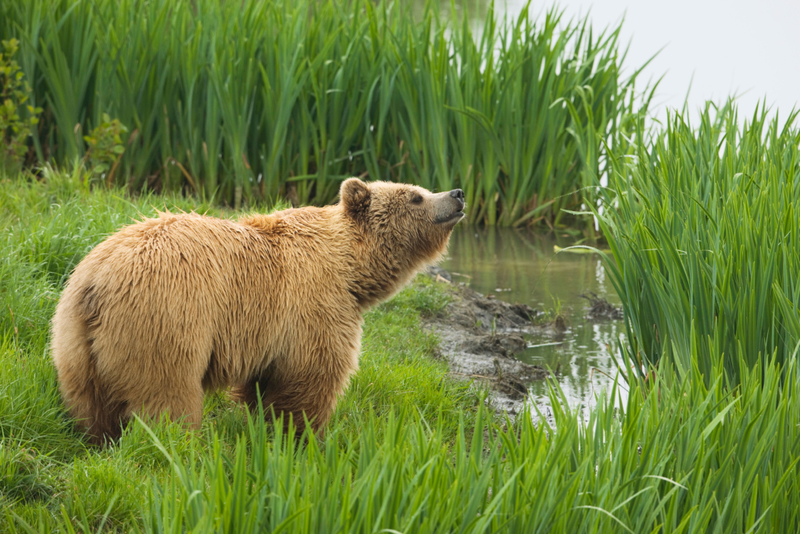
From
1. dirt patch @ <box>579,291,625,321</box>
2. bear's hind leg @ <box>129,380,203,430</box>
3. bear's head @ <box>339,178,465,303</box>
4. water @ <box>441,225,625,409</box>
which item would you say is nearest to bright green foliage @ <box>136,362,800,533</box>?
bear's hind leg @ <box>129,380,203,430</box>

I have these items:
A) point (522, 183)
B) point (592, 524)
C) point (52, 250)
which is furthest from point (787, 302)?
point (522, 183)

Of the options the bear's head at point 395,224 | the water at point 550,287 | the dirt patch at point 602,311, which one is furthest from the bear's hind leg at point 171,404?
the dirt patch at point 602,311

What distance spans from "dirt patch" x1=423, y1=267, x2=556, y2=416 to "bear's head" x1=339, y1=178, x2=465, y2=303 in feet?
3.02

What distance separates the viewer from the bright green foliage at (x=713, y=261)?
294 cm

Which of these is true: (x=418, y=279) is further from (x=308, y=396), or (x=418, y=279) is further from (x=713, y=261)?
(x=713, y=261)

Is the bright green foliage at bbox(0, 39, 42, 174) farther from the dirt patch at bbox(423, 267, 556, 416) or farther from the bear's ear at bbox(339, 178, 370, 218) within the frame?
the bear's ear at bbox(339, 178, 370, 218)

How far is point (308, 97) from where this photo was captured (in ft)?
24.8

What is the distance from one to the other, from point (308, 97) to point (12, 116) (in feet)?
8.54

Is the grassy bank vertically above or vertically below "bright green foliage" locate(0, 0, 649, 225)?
below

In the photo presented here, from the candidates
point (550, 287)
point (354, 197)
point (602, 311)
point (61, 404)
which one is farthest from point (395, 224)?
point (550, 287)

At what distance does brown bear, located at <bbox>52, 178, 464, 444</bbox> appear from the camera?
9.00ft

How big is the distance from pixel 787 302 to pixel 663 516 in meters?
1.08

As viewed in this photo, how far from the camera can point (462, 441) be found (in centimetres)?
210

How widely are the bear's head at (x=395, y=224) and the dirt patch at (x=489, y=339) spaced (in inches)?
36.2
